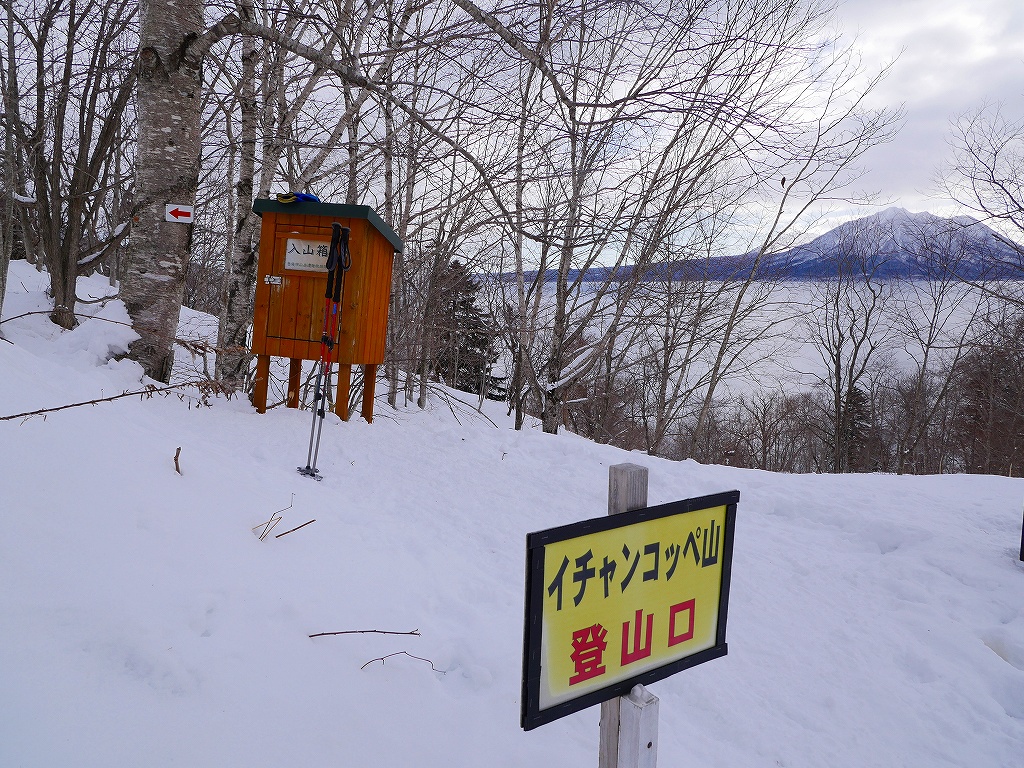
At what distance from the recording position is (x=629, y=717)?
1360 millimetres

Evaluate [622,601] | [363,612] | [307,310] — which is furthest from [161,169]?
[622,601]

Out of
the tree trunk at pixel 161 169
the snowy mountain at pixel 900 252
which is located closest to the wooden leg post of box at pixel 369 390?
the tree trunk at pixel 161 169

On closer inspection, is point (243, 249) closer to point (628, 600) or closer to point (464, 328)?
point (464, 328)

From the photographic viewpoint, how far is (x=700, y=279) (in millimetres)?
14055

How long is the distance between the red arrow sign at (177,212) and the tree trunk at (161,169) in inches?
1.1

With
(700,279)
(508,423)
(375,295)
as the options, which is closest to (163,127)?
(375,295)

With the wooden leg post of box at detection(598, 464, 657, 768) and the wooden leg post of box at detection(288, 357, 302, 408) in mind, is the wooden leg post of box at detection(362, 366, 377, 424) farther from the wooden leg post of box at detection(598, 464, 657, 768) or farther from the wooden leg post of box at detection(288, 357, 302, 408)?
the wooden leg post of box at detection(598, 464, 657, 768)

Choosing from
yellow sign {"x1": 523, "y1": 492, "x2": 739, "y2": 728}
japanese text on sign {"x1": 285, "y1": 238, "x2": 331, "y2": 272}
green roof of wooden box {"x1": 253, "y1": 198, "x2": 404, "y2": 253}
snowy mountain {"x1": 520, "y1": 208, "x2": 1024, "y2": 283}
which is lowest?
yellow sign {"x1": 523, "y1": 492, "x2": 739, "y2": 728}

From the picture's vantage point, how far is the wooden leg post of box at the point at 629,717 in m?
1.36

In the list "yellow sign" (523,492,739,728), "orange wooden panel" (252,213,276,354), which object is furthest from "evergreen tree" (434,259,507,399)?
"yellow sign" (523,492,739,728)

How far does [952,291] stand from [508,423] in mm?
20473

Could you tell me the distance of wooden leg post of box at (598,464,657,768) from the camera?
53.5 inches

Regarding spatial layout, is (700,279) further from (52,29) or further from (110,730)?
(110,730)

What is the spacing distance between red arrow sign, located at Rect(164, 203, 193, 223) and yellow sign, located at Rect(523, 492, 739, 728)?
5.00 metres
